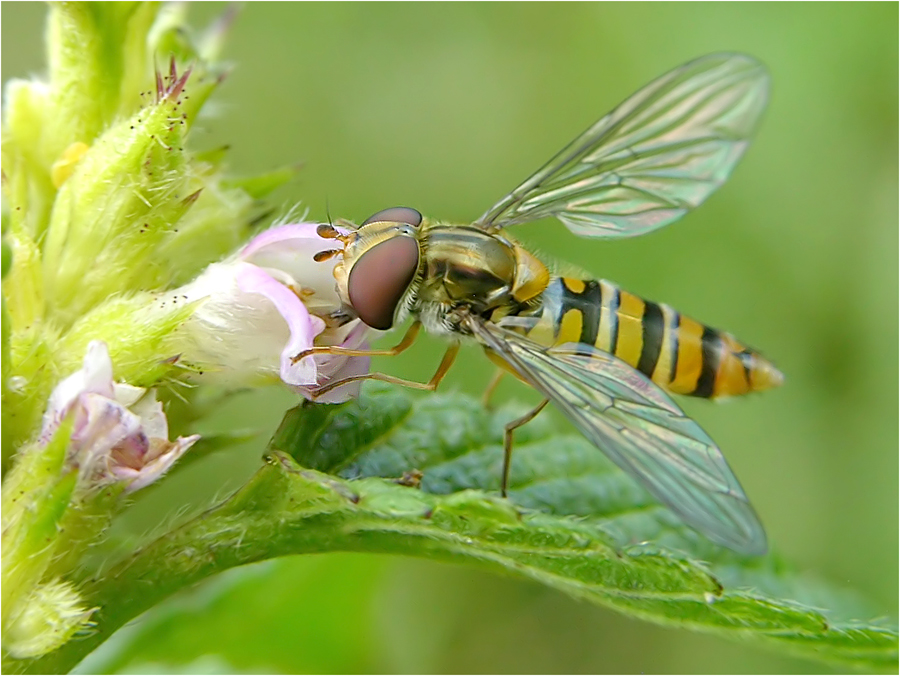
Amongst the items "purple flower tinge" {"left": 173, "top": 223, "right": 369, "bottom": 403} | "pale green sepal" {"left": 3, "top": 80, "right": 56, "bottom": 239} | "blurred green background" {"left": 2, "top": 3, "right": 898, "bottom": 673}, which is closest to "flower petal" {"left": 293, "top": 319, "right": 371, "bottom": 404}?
"purple flower tinge" {"left": 173, "top": 223, "right": 369, "bottom": 403}

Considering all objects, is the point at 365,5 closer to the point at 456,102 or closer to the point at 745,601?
the point at 456,102

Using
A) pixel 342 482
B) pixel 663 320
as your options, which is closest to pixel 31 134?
pixel 342 482

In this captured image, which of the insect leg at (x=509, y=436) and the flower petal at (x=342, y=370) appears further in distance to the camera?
the insect leg at (x=509, y=436)

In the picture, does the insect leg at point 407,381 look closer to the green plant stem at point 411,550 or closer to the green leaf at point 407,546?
the green leaf at point 407,546

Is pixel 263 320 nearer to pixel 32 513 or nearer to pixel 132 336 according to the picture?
pixel 132 336

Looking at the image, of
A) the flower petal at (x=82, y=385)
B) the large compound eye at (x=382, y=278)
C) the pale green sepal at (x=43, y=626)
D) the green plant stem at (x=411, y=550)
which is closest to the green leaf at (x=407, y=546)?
the green plant stem at (x=411, y=550)

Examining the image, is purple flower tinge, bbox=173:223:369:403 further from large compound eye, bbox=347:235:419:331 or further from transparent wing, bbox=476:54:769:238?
transparent wing, bbox=476:54:769:238
